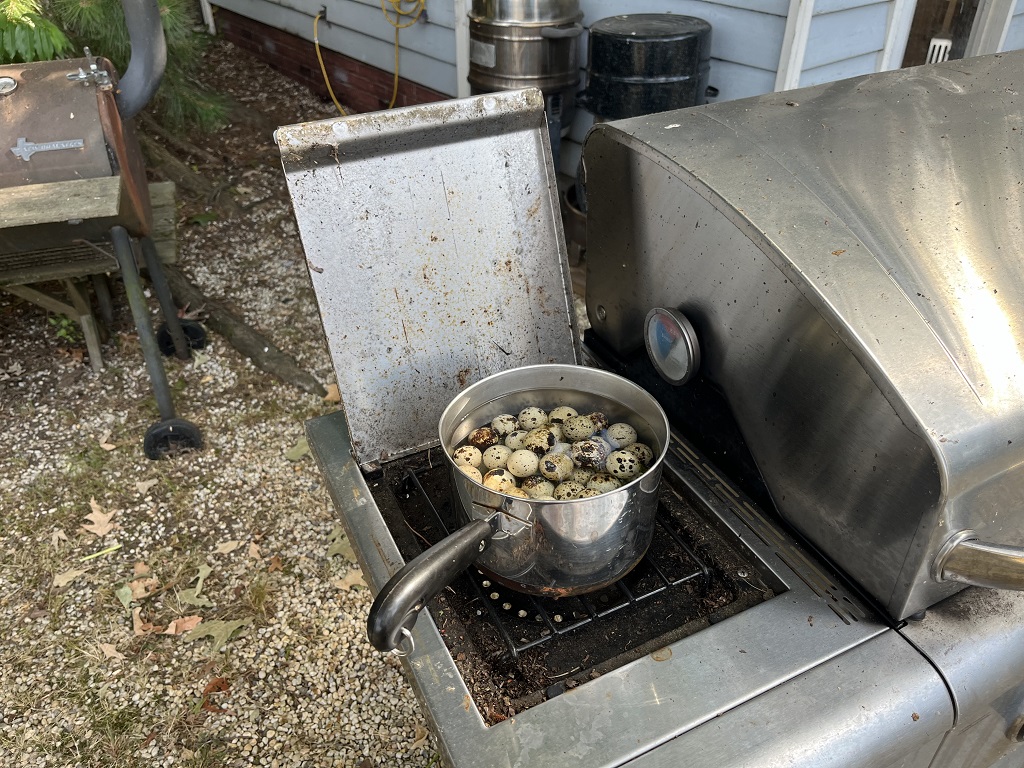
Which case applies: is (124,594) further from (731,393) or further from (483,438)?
(731,393)

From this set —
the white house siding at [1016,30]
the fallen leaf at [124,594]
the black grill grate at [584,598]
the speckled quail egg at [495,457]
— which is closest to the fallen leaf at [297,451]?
the fallen leaf at [124,594]

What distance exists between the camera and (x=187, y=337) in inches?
163

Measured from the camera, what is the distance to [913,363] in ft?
3.57

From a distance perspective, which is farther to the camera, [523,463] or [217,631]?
[217,631]

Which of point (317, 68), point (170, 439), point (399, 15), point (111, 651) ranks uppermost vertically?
point (399, 15)

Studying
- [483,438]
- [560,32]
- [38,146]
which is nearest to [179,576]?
[38,146]

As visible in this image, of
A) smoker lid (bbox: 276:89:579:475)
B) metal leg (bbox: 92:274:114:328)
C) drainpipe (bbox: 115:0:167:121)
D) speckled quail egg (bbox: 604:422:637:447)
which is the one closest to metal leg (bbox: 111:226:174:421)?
drainpipe (bbox: 115:0:167:121)

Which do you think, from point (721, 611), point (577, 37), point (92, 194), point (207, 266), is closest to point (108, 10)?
point (207, 266)

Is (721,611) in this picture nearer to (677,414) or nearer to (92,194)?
(677,414)

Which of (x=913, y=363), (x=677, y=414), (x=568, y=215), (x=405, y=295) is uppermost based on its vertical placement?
(x=913, y=363)

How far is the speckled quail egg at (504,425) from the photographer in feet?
5.27

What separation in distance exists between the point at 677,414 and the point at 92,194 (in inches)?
96.3

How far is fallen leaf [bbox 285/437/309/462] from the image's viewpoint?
3.54 meters

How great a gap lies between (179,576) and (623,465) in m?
2.21
